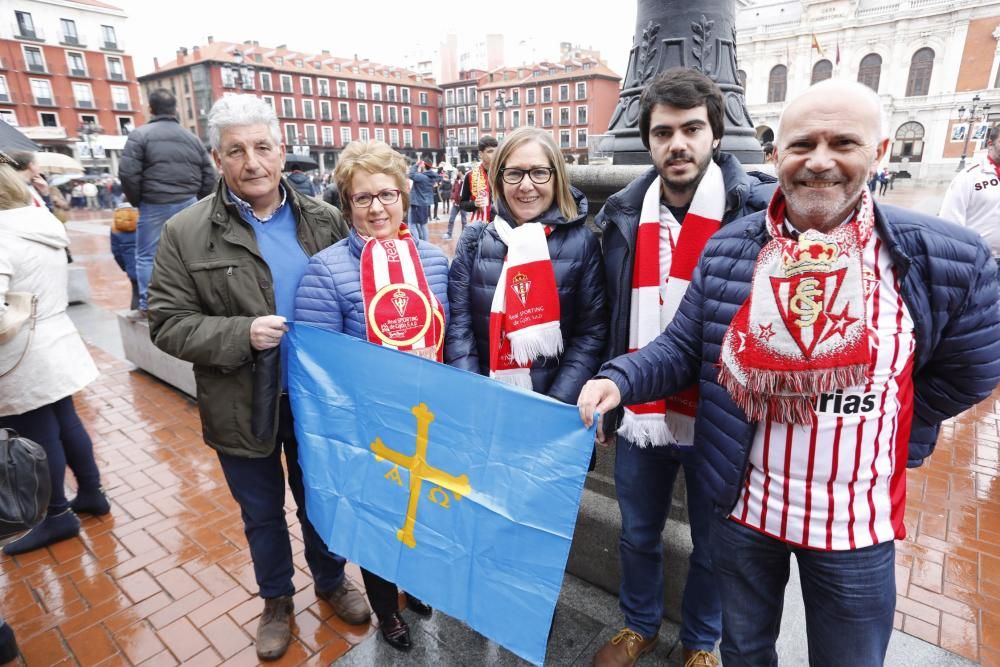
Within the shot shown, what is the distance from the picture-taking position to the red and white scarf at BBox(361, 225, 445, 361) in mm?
2027

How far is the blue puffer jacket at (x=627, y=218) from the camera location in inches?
67.4

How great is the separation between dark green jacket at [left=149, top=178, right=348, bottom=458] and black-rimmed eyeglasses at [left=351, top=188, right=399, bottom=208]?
1.32 ft

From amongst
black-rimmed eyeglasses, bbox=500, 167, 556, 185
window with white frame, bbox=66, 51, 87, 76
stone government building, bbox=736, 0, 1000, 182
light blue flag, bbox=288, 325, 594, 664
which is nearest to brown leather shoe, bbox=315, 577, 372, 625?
light blue flag, bbox=288, 325, 594, 664

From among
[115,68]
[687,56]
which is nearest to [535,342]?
[687,56]

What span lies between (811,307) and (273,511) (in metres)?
2.10

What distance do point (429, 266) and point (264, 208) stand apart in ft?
2.17

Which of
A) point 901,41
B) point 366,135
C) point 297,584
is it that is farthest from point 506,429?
point 366,135

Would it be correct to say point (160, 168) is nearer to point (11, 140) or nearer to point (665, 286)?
point (11, 140)

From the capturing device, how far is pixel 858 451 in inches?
52.3

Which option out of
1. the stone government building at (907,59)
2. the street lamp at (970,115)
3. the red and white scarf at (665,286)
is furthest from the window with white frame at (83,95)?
the street lamp at (970,115)

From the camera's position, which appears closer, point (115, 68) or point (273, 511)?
point (273, 511)

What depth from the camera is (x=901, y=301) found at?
1.30m

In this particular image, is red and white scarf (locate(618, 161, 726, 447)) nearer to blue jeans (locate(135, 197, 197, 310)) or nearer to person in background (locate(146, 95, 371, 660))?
person in background (locate(146, 95, 371, 660))

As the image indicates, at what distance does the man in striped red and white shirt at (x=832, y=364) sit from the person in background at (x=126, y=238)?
→ 20.4 ft
